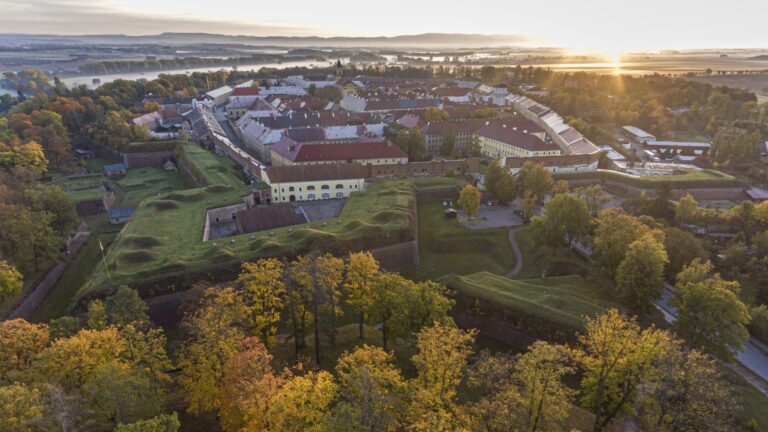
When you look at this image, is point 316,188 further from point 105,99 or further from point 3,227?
point 105,99

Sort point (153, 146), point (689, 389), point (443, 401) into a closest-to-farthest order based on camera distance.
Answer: point (689, 389) → point (443, 401) → point (153, 146)

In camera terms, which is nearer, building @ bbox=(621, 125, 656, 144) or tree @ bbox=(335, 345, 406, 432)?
tree @ bbox=(335, 345, 406, 432)

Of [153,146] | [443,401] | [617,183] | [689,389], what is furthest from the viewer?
[153,146]

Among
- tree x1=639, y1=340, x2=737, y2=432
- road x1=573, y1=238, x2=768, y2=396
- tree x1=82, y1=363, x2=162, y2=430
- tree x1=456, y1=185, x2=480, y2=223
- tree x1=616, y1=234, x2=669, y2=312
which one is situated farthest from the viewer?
tree x1=456, y1=185, x2=480, y2=223

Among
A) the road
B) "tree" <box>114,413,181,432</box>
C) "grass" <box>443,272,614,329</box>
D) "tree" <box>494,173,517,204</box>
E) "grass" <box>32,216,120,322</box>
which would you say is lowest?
"grass" <box>32,216,120,322</box>

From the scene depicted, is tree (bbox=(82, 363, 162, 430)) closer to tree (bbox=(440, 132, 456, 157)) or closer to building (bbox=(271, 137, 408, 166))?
building (bbox=(271, 137, 408, 166))

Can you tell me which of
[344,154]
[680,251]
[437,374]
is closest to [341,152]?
[344,154]

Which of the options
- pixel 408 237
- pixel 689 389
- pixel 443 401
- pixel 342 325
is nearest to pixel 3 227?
pixel 342 325

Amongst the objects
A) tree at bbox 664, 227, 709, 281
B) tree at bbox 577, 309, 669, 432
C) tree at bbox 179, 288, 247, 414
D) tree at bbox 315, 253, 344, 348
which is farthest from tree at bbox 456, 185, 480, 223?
tree at bbox 179, 288, 247, 414
